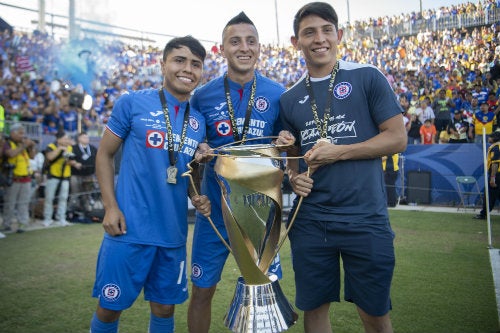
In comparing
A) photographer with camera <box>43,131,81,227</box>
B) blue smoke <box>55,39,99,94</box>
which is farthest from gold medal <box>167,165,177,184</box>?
blue smoke <box>55,39,99,94</box>

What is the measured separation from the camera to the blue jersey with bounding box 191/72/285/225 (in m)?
2.87

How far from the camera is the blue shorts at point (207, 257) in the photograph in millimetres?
2875

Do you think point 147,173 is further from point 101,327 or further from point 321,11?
point 321,11

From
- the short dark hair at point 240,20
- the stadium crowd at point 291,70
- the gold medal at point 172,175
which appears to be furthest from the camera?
the stadium crowd at point 291,70

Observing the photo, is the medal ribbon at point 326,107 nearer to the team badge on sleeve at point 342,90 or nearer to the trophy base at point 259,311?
the team badge on sleeve at point 342,90

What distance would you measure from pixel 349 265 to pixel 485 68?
17.3 meters

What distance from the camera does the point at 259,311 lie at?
7.14 ft

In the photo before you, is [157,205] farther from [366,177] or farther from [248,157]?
[366,177]

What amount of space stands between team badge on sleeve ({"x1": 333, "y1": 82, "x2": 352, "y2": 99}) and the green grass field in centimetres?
211

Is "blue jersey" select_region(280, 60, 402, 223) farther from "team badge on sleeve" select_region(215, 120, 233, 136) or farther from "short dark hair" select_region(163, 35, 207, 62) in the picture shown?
"short dark hair" select_region(163, 35, 207, 62)

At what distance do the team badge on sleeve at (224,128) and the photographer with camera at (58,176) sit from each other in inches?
282

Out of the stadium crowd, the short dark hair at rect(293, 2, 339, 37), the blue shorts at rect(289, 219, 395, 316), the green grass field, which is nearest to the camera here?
the blue shorts at rect(289, 219, 395, 316)

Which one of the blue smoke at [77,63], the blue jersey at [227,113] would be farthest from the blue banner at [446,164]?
the blue smoke at [77,63]

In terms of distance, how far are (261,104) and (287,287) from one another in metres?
2.59
